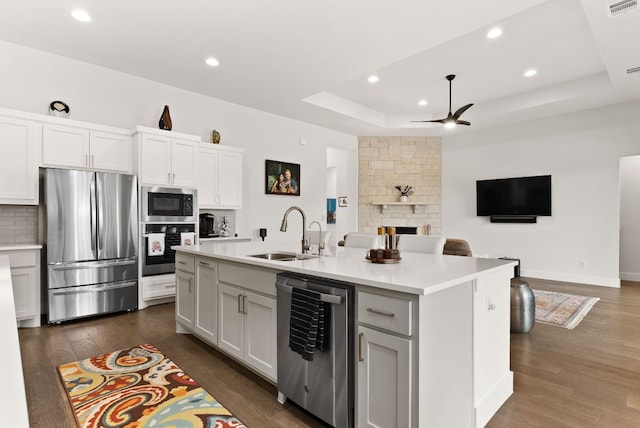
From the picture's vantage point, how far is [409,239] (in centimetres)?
304

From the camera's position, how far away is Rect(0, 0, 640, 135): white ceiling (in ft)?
10.1

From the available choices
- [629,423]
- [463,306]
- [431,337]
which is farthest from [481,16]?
[629,423]

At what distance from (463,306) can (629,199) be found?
6.38 metres

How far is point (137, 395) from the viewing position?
7.15 feet

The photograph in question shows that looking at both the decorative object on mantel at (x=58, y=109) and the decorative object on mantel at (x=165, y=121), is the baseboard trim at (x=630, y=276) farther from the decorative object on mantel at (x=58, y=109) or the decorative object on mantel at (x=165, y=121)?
the decorative object on mantel at (x=58, y=109)

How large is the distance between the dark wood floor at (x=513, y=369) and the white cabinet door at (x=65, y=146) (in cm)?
178

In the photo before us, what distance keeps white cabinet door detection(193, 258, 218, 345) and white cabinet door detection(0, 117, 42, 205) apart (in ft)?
7.20

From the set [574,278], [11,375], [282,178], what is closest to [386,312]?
[11,375]

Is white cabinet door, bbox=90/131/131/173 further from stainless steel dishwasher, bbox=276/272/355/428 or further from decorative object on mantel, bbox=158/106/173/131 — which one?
stainless steel dishwasher, bbox=276/272/355/428

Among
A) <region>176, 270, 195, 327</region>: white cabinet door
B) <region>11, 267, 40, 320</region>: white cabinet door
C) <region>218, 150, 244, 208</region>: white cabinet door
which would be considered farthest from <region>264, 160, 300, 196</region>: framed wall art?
<region>11, 267, 40, 320</region>: white cabinet door

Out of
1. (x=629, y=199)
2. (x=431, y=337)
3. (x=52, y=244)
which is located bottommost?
(x=431, y=337)

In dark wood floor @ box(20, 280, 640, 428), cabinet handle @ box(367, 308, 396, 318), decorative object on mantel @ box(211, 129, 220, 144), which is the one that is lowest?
dark wood floor @ box(20, 280, 640, 428)

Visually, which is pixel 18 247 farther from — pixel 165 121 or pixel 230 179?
pixel 230 179

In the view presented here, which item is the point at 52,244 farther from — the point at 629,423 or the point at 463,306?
the point at 629,423
